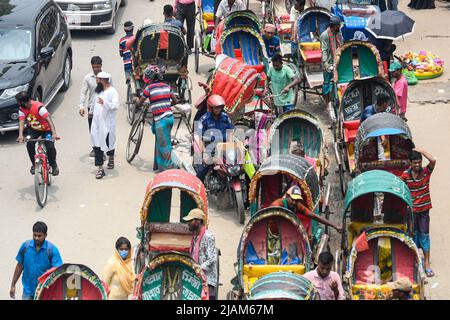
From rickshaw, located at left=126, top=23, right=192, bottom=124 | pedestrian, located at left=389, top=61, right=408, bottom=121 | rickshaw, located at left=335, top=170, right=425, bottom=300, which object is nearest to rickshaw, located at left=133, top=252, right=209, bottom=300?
rickshaw, located at left=335, top=170, right=425, bottom=300

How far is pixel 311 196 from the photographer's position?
14930 mm

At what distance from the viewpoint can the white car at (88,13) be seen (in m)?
24.9

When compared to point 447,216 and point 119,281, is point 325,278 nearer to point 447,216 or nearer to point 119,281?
point 119,281

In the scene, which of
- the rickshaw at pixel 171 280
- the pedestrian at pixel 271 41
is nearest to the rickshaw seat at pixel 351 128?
the pedestrian at pixel 271 41

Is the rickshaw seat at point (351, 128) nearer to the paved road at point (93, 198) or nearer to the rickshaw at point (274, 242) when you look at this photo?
the paved road at point (93, 198)

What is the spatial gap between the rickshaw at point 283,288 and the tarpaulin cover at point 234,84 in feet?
20.4

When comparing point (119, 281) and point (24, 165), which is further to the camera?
point (24, 165)

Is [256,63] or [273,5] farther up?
[273,5]

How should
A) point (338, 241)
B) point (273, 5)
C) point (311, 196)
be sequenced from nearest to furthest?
1. point (311, 196)
2. point (338, 241)
3. point (273, 5)

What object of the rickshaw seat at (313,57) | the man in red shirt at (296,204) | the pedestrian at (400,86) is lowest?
the man in red shirt at (296,204)

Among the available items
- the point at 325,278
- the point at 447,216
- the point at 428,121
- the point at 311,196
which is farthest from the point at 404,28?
the point at 325,278

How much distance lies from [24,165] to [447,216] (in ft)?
22.0

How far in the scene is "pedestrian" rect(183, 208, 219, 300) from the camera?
13508 mm

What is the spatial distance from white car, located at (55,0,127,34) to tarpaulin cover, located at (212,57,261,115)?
7002 mm
